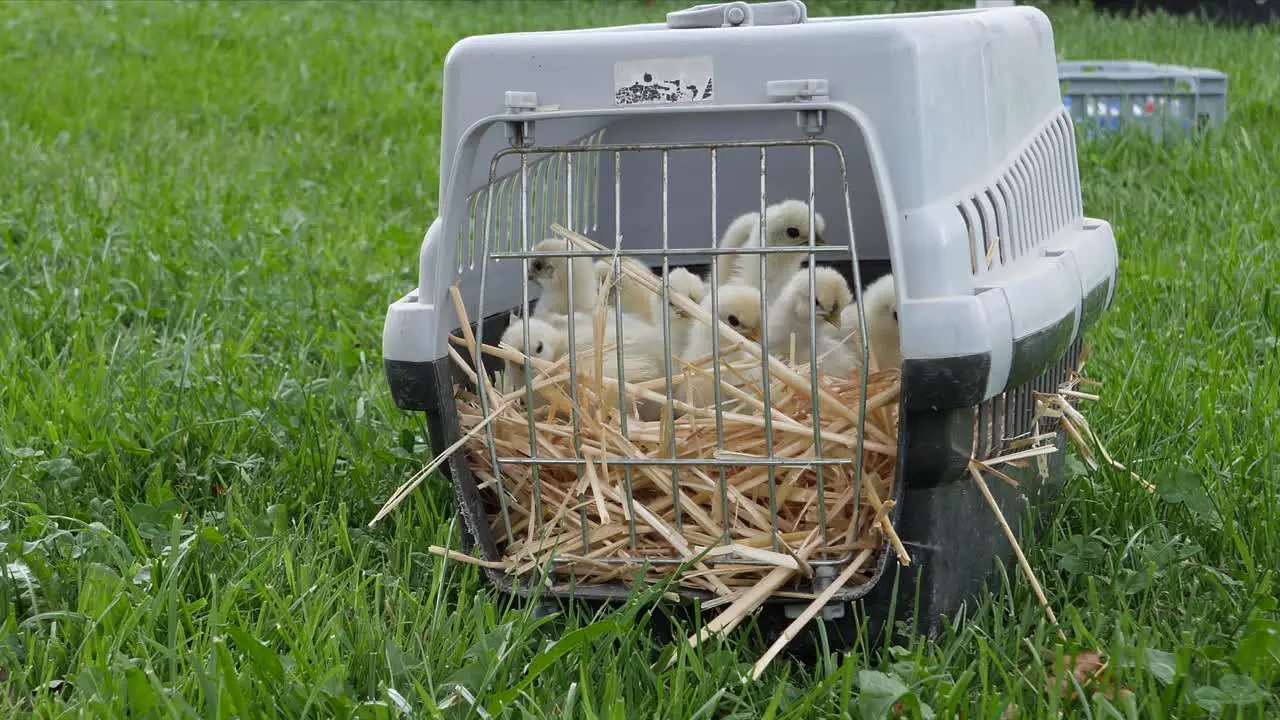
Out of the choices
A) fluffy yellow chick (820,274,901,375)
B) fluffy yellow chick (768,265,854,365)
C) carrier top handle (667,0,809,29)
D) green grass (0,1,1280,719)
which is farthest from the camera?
fluffy yellow chick (768,265,854,365)

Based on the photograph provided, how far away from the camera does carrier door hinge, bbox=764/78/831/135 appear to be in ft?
5.68

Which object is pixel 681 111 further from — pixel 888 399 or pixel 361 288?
pixel 361 288

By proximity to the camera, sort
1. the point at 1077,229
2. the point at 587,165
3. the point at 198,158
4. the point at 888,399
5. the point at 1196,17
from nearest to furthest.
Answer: the point at 888,399 → the point at 1077,229 → the point at 587,165 → the point at 198,158 → the point at 1196,17

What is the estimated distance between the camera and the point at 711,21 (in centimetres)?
210

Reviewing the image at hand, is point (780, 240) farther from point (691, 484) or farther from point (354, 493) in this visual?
point (354, 493)

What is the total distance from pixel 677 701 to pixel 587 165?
1.43 m

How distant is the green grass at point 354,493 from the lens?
164 cm

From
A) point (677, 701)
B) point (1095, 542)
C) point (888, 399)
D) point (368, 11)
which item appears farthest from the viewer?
point (368, 11)

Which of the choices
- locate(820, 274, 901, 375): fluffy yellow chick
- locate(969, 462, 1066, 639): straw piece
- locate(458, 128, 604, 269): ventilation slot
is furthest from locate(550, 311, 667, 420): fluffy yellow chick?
locate(969, 462, 1066, 639): straw piece

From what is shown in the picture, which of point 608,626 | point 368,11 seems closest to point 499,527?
point 608,626

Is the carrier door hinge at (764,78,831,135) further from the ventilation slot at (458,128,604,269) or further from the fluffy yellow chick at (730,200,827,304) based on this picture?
the fluffy yellow chick at (730,200,827,304)

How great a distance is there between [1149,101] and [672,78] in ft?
12.2

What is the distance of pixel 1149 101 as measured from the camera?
499cm

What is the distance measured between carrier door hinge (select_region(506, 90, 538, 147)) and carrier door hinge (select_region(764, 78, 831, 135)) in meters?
0.31
